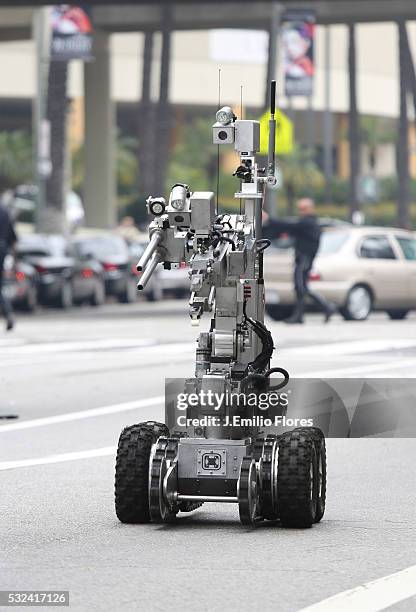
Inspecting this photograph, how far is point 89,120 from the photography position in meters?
59.7

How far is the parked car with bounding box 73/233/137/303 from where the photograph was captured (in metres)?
38.4

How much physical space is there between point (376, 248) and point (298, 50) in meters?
21.4

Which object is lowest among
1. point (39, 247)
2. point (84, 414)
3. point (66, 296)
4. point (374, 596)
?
point (66, 296)

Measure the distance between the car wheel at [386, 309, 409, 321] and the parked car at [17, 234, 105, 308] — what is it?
6.80m

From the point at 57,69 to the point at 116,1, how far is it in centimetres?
1056

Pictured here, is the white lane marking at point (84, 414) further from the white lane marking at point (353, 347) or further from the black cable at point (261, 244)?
the white lane marking at point (353, 347)

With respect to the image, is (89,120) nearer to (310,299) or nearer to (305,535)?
(310,299)

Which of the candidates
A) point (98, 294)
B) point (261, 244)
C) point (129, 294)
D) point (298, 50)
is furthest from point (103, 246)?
point (261, 244)

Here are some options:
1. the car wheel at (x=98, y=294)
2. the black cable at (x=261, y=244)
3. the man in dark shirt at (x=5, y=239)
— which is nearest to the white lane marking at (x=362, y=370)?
the man in dark shirt at (x=5, y=239)

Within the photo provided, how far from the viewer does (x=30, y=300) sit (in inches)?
1329

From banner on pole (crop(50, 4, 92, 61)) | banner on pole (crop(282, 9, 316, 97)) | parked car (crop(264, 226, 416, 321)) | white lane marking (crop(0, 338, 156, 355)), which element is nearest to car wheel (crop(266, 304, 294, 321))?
parked car (crop(264, 226, 416, 321))

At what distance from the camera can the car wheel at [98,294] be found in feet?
122

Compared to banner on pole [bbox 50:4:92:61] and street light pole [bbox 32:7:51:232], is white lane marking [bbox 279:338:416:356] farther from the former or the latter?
banner on pole [bbox 50:4:92:61]

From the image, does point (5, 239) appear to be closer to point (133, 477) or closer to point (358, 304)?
point (358, 304)
